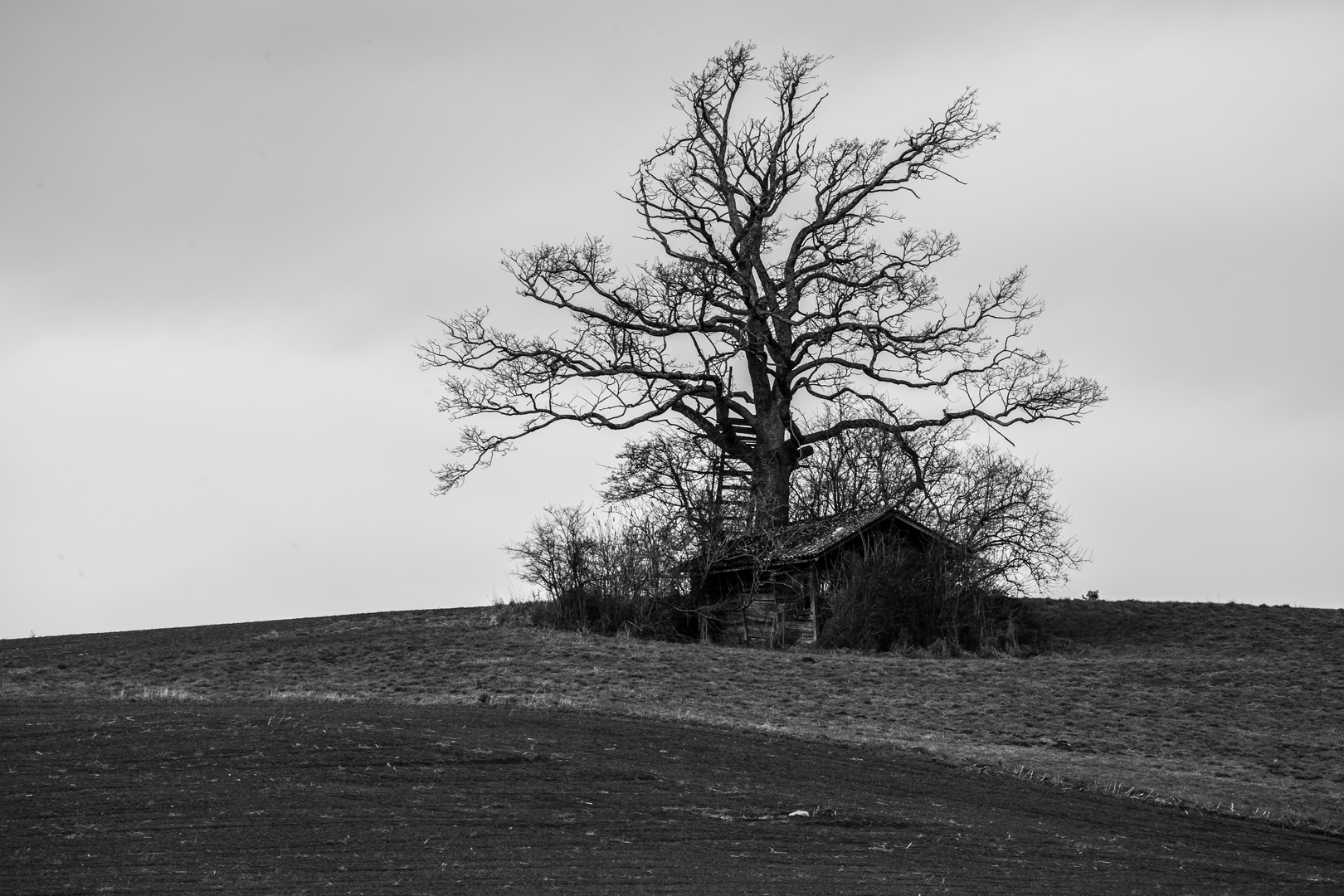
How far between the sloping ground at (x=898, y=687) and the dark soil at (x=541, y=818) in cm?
206

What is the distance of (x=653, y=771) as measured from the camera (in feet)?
47.6

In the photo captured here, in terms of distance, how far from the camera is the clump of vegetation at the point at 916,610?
28719 millimetres

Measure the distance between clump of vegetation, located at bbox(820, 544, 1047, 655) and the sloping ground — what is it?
4.85 feet

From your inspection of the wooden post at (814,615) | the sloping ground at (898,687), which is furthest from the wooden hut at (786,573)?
the sloping ground at (898,687)

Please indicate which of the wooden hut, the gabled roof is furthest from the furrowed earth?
the gabled roof

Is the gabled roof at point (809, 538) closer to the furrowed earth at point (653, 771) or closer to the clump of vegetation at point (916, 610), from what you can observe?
the clump of vegetation at point (916, 610)

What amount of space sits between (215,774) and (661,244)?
25716 mm

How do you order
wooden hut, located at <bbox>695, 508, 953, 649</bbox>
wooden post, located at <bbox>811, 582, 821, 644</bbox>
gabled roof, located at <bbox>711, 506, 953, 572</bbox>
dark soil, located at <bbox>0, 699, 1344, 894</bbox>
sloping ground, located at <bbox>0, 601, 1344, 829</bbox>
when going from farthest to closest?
1. wooden hut, located at <bbox>695, 508, 953, 649</bbox>
2. gabled roof, located at <bbox>711, 506, 953, 572</bbox>
3. wooden post, located at <bbox>811, 582, 821, 644</bbox>
4. sloping ground, located at <bbox>0, 601, 1344, 829</bbox>
5. dark soil, located at <bbox>0, 699, 1344, 894</bbox>

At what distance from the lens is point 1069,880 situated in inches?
445

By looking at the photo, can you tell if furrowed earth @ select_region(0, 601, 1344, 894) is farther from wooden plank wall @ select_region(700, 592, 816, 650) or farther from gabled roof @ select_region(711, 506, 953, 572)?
gabled roof @ select_region(711, 506, 953, 572)

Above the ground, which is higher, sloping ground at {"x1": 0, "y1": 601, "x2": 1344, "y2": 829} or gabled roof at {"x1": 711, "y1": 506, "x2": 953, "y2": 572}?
gabled roof at {"x1": 711, "y1": 506, "x2": 953, "y2": 572}

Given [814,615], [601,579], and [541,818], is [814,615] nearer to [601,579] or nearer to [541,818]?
[601,579]

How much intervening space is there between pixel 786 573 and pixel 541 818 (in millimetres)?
18830

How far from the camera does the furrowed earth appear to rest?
10836 millimetres
